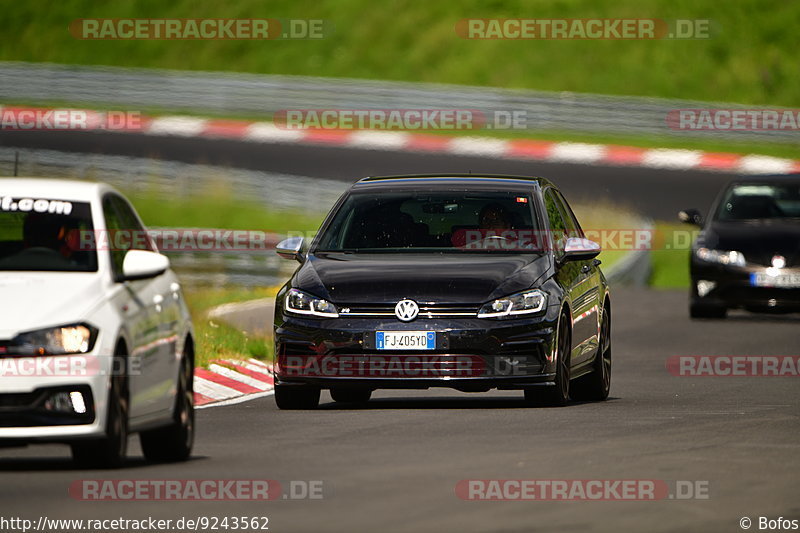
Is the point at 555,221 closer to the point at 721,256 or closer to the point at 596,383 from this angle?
the point at 596,383

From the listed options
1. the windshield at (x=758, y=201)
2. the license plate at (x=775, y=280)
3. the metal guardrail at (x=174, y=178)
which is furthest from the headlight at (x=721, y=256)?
the metal guardrail at (x=174, y=178)

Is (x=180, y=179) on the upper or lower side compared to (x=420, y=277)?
lower

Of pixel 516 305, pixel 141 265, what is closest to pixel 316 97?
pixel 516 305

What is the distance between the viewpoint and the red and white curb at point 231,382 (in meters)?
16.0

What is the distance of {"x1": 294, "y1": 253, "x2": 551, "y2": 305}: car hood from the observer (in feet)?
45.9

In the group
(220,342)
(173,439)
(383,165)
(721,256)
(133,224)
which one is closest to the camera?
(173,439)

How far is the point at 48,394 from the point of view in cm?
994

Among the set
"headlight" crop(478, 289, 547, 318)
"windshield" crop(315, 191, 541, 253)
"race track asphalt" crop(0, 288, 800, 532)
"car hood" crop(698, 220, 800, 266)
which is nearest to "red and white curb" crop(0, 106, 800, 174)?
"car hood" crop(698, 220, 800, 266)

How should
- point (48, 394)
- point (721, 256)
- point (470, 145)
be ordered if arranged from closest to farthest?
1. point (48, 394)
2. point (721, 256)
3. point (470, 145)

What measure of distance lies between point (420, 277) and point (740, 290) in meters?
10.8

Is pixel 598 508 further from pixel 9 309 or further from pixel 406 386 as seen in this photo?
pixel 406 386

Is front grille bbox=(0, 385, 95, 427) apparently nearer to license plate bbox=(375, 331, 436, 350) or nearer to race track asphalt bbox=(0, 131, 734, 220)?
license plate bbox=(375, 331, 436, 350)

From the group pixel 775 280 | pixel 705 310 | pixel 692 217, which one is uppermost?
pixel 692 217

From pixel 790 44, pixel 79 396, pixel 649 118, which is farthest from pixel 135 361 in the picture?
pixel 790 44
